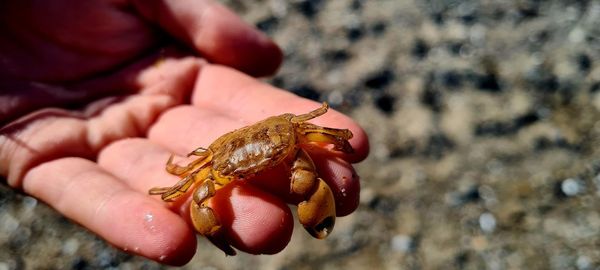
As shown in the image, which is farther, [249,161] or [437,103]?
[437,103]

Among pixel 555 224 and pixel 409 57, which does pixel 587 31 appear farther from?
pixel 555 224

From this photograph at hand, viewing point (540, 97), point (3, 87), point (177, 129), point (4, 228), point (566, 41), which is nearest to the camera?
point (177, 129)

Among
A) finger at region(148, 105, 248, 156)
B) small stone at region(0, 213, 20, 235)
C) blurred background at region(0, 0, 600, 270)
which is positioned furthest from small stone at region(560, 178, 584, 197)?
small stone at region(0, 213, 20, 235)

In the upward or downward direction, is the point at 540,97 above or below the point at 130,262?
above

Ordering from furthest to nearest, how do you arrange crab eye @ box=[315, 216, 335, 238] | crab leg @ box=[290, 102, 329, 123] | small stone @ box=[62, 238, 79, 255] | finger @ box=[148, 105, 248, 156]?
1. small stone @ box=[62, 238, 79, 255]
2. finger @ box=[148, 105, 248, 156]
3. crab leg @ box=[290, 102, 329, 123]
4. crab eye @ box=[315, 216, 335, 238]

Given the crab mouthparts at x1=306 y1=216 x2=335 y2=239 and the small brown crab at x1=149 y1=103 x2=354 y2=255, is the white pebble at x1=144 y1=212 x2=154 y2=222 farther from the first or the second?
the crab mouthparts at x1=306 y1=216 x2=335 y2=239

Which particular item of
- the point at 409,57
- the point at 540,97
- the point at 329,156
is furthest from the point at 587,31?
the point at 329,156

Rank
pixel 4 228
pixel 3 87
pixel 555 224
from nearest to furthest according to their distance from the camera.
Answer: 1. pixel 3 87
2. pixel 555 224
3. pixel 4 228
